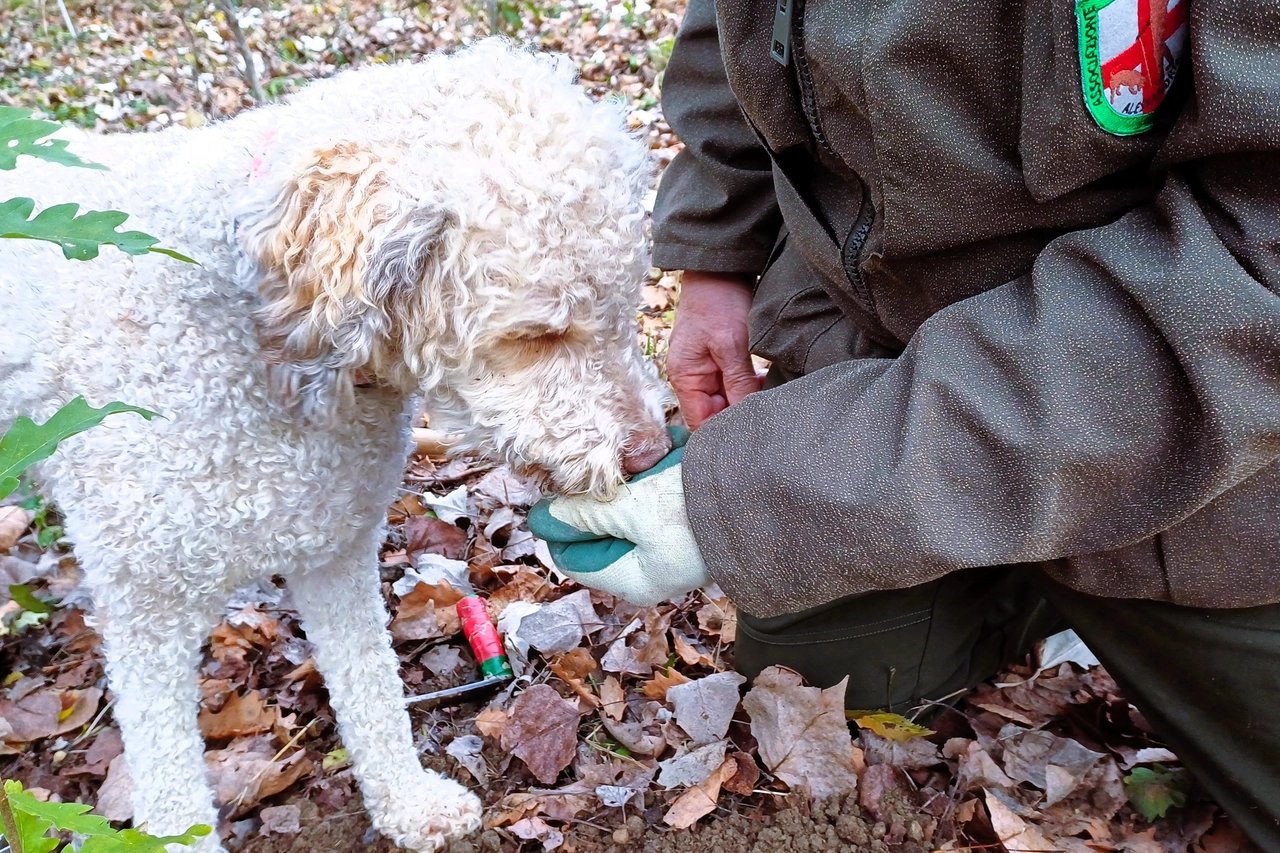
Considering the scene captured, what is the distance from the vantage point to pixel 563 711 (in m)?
2.27

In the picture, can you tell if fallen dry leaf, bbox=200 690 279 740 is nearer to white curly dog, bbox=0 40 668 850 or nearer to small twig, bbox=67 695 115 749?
small twig, bbox=67 695 115 749

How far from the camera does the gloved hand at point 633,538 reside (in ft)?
4.96

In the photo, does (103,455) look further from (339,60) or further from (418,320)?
(339,60)

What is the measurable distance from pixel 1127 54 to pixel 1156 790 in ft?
5.15

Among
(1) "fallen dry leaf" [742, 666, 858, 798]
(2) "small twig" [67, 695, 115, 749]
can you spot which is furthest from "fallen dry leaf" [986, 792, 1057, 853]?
(2) "small twig" [67, 695, 115, 749]

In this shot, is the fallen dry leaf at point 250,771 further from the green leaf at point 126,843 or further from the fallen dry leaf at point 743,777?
the green leaf at point 126,843

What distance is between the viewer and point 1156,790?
1.94 metres

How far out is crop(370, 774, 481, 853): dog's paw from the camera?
207 cm

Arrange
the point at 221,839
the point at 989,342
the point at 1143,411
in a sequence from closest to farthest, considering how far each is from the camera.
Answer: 1. the point at 1143,411
2. the point at 989,342
3. the point at 221,839

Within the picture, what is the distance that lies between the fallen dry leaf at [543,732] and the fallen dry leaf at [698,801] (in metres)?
0.31

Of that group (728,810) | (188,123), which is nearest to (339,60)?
(188,123)

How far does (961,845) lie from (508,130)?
5.75ft

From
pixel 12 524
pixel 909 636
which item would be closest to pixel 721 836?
pixel 909 636

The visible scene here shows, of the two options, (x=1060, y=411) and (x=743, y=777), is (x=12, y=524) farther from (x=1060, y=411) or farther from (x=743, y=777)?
(x=1060, y=411)
